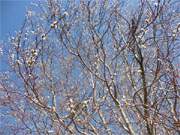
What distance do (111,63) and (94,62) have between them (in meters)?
0.40

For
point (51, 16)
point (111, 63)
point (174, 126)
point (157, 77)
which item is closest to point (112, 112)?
point (111, 63)

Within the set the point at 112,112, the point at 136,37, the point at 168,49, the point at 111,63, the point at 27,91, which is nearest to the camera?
the point at 27,91

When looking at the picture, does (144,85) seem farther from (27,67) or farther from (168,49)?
(27,67)

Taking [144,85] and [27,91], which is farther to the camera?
[144,85]

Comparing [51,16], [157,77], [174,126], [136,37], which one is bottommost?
[174,126]

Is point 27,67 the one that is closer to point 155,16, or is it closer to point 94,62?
point 155,16

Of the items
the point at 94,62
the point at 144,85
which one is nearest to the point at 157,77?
the point at 144,85

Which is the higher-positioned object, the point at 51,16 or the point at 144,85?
the point at 51,16

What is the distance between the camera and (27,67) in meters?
4.56

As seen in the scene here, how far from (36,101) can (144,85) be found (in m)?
1.39

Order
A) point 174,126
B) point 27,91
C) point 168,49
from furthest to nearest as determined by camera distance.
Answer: point 168,49, point 27,91, point 174,126

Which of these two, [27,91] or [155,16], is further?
[155,16]

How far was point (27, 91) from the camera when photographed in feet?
14.9

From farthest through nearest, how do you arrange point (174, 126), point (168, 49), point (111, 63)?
1. point (111, 63)
2. point (168, 49)
3. point (174, 126)
